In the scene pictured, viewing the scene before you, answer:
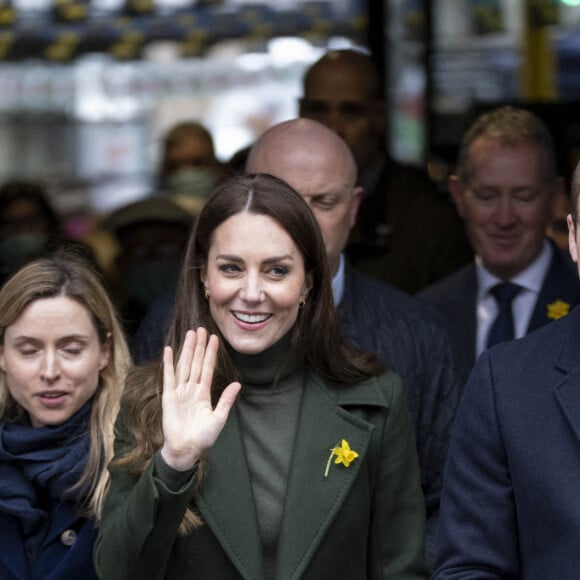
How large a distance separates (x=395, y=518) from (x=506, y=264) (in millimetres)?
1620

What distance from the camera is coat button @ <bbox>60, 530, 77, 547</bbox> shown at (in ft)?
13.5

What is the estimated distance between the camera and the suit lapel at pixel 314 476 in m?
3.67

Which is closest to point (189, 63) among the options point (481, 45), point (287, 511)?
point (481, 45)

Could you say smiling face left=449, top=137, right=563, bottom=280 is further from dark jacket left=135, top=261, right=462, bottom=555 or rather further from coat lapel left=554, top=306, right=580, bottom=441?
coat lapel left=554, top=306, right=580, bottom=441

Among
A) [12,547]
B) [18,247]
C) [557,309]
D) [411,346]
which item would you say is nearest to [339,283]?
[411,346]

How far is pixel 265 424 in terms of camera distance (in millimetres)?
3834

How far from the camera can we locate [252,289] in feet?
12.3

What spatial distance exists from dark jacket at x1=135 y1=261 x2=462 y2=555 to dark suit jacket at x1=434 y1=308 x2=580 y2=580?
Result: 1.14 metres

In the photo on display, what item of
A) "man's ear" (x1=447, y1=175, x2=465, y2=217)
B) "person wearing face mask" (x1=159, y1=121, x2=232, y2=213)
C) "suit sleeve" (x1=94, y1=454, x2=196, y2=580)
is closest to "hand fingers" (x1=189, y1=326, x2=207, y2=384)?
"suit sleeve" (x1=94, y1=454, x2=196, y2=580)

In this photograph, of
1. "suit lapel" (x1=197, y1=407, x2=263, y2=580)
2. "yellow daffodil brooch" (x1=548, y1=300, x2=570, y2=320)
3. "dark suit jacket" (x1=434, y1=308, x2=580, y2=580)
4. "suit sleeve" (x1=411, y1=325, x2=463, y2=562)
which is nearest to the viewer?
"dark suit jacket" (x1=434, y1=308, x2=580, y2=580)

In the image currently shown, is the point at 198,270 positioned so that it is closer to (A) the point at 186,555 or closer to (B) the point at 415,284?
(A) the point at 186,555

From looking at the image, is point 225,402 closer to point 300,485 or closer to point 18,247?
point 300,485

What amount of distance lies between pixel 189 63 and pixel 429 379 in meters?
5.44

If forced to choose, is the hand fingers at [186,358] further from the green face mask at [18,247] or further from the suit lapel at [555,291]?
the green face mask at [18,247]
